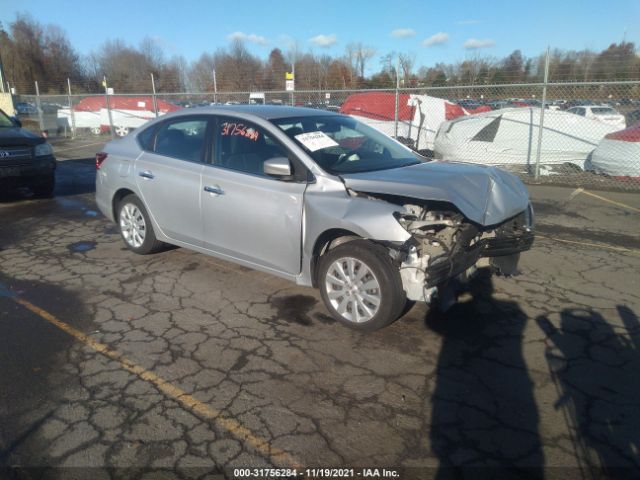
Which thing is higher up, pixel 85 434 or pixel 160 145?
pixel 160 145

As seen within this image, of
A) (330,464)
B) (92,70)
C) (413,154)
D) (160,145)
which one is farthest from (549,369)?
(92,70)

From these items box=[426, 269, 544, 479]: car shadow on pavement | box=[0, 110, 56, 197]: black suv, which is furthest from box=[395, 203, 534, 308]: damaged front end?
box=[0, 110, 56, 197]: black suv

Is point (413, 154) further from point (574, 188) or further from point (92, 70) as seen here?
point (92, 70)

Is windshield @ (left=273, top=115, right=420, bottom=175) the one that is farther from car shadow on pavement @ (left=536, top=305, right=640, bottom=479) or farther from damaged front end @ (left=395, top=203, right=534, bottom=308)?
car shadow on pavement @ (left=536, top=305, right=640, bottom=479)

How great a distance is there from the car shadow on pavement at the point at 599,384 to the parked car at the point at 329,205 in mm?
804

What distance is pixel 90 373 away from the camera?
3109 mm

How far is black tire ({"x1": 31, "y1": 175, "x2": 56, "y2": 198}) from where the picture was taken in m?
8.38

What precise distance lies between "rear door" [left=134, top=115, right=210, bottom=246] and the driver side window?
0.21m

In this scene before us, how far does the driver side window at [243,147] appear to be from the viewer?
4.09 m

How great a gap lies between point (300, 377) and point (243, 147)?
2.21 meters

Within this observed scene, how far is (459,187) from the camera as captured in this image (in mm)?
3547

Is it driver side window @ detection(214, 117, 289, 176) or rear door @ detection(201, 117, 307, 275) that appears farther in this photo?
driver side window @ detection(214, 117, 289, 176)

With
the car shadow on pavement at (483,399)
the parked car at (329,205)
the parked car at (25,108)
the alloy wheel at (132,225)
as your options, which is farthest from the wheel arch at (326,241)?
the parked car at (25,108)

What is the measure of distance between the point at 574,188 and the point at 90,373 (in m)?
9.73
